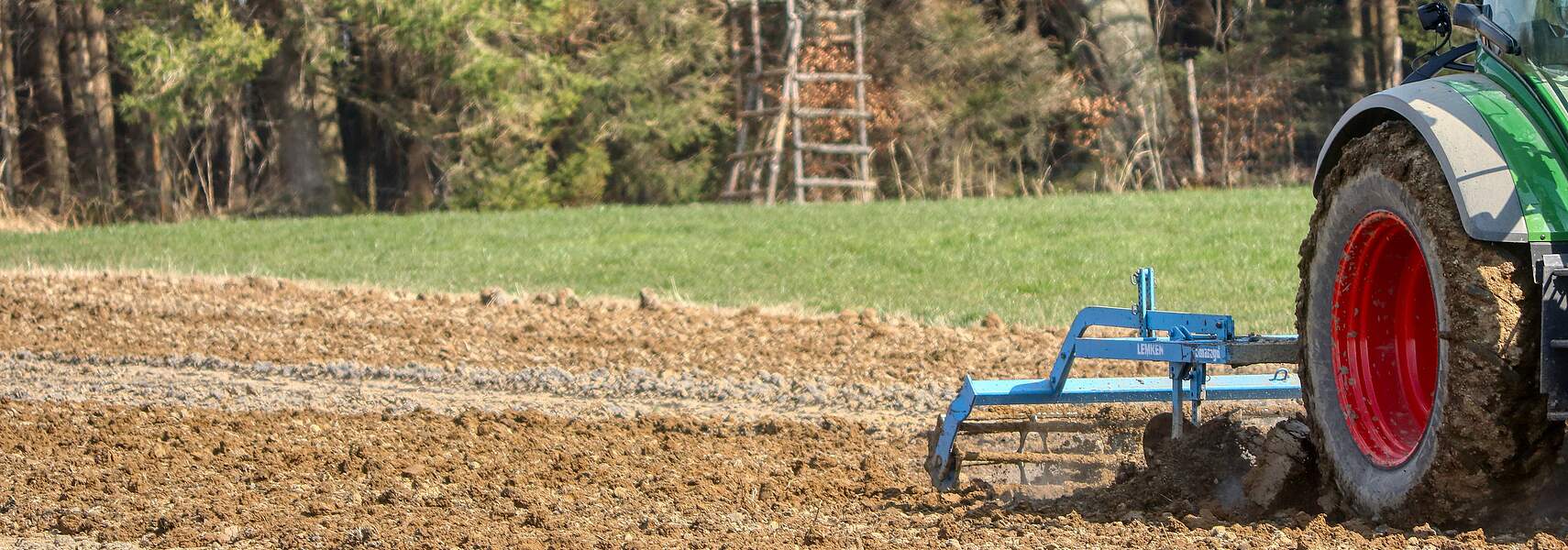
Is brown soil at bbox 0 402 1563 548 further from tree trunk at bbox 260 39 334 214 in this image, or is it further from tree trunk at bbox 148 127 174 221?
tree trunk at bbox 148 127 174 221

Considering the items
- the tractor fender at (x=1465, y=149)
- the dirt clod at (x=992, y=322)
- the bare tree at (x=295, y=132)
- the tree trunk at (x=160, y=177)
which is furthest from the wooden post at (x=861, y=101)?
the tractor fender at (x=1465, y=149)

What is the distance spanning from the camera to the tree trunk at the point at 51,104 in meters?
29.8

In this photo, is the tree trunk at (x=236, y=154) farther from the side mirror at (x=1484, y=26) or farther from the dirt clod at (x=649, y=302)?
the side mirror at (x=1484, y=26)

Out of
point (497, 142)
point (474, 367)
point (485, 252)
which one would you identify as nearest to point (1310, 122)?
point (497, 142)

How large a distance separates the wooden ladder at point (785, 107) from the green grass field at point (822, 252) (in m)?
4.37

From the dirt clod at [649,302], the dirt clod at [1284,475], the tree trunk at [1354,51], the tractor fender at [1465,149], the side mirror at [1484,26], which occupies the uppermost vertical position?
the tree trunk at [1354,51]

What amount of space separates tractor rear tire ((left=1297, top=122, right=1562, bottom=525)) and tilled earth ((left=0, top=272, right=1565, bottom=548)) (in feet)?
0.49

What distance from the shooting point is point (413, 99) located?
89.6 feet

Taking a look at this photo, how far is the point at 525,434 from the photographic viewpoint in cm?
684

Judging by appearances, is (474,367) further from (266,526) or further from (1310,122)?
(1310,122)

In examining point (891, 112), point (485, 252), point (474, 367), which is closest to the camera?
point (474, 367)

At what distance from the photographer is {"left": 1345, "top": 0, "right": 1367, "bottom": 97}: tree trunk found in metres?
28.9

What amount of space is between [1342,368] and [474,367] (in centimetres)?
573

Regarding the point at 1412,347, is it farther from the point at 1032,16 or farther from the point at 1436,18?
the point at 1032,16
